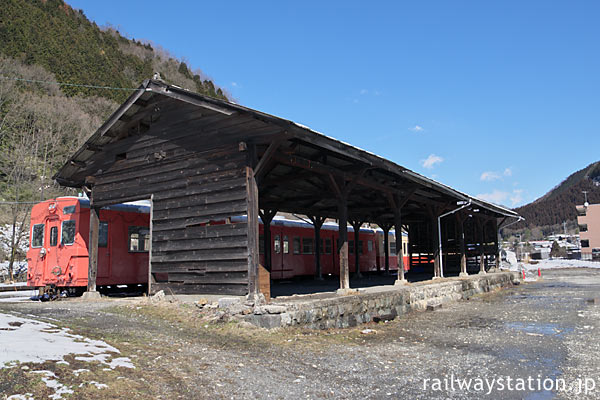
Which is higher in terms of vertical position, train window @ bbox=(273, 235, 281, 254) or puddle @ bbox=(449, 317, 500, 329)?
train window @ bbox=(273, 235, 281, 254)

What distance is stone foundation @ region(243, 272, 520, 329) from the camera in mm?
8172

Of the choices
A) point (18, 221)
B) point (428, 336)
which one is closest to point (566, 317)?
point (428, 336)

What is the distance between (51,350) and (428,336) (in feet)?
→ 20.8

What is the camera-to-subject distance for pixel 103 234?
496 inches

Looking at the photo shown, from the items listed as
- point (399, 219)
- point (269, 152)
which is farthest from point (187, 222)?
point (399, 219)

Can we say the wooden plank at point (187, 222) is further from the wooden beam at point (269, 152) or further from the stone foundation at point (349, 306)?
the stone foundation at point (349, 306)

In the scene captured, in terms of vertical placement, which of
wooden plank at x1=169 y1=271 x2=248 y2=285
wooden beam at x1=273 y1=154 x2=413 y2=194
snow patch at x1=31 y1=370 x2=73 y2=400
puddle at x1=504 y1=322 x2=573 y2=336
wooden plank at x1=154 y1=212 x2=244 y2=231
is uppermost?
wooden beam at x1=273 y1=154 x2=413 y2=194

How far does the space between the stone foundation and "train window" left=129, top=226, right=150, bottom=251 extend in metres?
5.45

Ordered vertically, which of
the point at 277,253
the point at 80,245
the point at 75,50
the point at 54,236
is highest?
the point at 75,50

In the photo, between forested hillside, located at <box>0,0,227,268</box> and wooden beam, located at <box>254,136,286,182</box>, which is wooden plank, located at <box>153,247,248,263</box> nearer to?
wooden beam, located at <box>254,136,286,182</box>

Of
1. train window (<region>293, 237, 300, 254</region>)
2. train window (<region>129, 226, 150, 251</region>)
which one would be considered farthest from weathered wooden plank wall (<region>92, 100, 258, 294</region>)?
train window (<region>293, 237, 300, 254</region>)

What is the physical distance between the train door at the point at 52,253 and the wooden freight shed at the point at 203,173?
1.22m

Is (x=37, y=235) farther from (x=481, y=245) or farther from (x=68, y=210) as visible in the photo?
(x=481, y=245)

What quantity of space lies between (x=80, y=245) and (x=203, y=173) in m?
4.84
